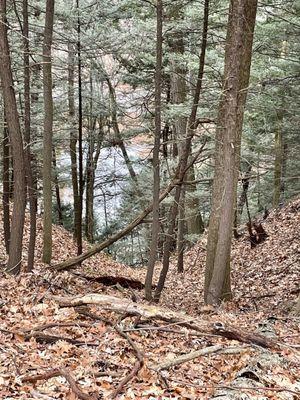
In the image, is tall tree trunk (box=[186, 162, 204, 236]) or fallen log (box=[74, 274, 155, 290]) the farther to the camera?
tall tree trunk (box=[186, 162, 204, 236])

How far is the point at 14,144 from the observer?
782 cm

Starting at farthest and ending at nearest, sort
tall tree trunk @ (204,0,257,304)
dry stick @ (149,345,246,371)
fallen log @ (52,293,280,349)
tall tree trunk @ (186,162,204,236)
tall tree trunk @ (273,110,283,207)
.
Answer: tall tree trunk @ (186,162,204,236) → tall tree trunk @ (273,110,283,207) → tall tree trunk @ (204,0,257,304) → fallen log @ (52,293,280,349) → dry stick @ (149,345,246,371)

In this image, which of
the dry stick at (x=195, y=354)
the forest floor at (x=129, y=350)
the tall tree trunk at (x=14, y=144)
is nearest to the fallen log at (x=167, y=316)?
the forest floor at (x=129, y=350)

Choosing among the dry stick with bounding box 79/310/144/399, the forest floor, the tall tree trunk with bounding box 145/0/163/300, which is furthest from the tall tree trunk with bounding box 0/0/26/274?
the dry stick with bounding box 79/310/144/399

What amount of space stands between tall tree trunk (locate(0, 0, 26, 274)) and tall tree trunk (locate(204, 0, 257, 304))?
137 inches

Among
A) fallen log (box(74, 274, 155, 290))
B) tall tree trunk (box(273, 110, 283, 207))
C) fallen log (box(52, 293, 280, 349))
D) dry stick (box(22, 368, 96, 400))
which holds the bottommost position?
fallen log (box(74, 274, 155, 290))

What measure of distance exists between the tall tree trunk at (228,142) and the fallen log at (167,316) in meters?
2.90

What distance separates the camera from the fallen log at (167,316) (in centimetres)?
527

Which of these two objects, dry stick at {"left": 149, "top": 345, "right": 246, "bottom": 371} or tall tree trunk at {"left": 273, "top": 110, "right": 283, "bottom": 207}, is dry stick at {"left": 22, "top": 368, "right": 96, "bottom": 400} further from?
tall tree trunk at {"left": 273, "top": 110, "right": 283, "bottom": 207}

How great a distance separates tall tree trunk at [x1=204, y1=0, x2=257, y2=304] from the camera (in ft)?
25.7

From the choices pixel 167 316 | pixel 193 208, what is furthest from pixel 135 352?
pixel 193 208

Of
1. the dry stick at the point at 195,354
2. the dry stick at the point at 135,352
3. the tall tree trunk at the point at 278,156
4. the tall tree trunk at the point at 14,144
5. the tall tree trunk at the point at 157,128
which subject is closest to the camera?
the dry stick at the point at 135,352

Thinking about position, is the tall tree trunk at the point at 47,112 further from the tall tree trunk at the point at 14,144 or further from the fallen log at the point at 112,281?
the fallen log at the point at 112,281

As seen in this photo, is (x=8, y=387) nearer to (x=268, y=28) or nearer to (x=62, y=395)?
(x=62, y=395)
